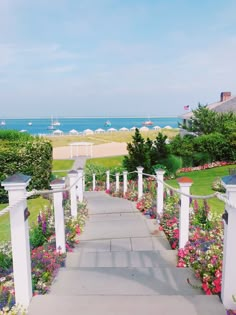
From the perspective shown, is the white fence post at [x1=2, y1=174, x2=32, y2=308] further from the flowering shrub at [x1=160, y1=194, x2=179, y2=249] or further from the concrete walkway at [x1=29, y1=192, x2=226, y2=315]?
the flowering shrub at [x1=160, y1=194, x2=179, y2=249]

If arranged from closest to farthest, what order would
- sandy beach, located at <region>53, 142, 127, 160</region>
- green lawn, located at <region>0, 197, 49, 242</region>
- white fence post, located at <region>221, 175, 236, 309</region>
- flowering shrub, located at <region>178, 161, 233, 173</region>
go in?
white fence post, located at <region>221, 175, 236, 309</region>
green lawn, located at <region>0, 197, 49, 242</region>
flowering shrub, located at <region>178, 161, 233, 173</region>
sandy beach, located at <region>53, 142, 127, 160</region>

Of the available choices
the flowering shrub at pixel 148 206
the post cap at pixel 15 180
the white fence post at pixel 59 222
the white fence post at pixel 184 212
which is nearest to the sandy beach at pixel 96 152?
the flowering shrub at pixel 148 206

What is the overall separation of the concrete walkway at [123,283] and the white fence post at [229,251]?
0.11 metres

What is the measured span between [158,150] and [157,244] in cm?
1115

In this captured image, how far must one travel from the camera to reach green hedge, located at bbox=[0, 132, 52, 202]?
11539 mm

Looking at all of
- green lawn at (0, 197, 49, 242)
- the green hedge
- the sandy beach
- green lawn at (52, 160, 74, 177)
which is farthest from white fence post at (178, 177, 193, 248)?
the sandy beach

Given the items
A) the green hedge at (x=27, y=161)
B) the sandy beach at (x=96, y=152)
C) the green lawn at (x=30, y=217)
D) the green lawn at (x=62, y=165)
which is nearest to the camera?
the green lawn at (x=30, y=217)

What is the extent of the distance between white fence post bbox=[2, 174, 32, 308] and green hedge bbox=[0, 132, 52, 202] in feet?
30.1

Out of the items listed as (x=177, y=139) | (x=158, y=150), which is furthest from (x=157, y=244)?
(x=177, y=139)

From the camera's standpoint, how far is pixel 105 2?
28.1 ft

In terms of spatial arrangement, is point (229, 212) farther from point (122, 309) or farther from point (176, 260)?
point (176, 260)

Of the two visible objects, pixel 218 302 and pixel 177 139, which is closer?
pixel 218 302

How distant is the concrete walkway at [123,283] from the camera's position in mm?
2439

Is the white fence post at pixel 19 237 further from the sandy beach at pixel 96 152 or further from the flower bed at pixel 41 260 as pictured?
the sandy beach at pixel 96 152
